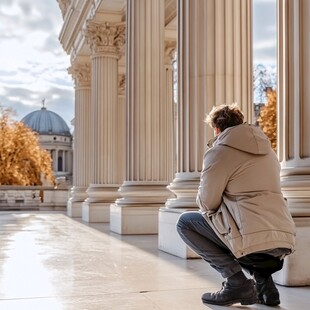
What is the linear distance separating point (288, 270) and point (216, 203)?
2279 mm

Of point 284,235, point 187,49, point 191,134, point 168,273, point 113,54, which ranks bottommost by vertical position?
point 168,273

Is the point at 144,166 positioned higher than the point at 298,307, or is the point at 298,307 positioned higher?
the point at 144,166

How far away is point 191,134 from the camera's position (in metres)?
11.4

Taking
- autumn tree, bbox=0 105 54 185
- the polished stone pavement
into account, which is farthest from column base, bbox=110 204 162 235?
autumn tree, bbox=0 105 54 185

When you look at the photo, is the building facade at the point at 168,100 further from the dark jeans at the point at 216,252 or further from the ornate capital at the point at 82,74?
the dark jeans at the point at 216,252

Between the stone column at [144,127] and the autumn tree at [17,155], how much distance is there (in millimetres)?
38258

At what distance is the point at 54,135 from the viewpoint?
519 ft

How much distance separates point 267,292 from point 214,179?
1.50 meters

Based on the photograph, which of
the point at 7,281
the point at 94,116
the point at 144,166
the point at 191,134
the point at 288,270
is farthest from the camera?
the point at 94,116

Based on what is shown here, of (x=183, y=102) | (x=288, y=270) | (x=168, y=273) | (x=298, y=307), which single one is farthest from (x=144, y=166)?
(x=298, y=307)

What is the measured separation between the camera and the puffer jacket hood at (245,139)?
19.9 ft

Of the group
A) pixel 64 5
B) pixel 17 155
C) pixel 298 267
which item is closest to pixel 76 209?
pixel 64 5

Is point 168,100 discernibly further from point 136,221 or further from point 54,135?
point 54,135

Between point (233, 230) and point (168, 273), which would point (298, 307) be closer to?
point (233, 230)
